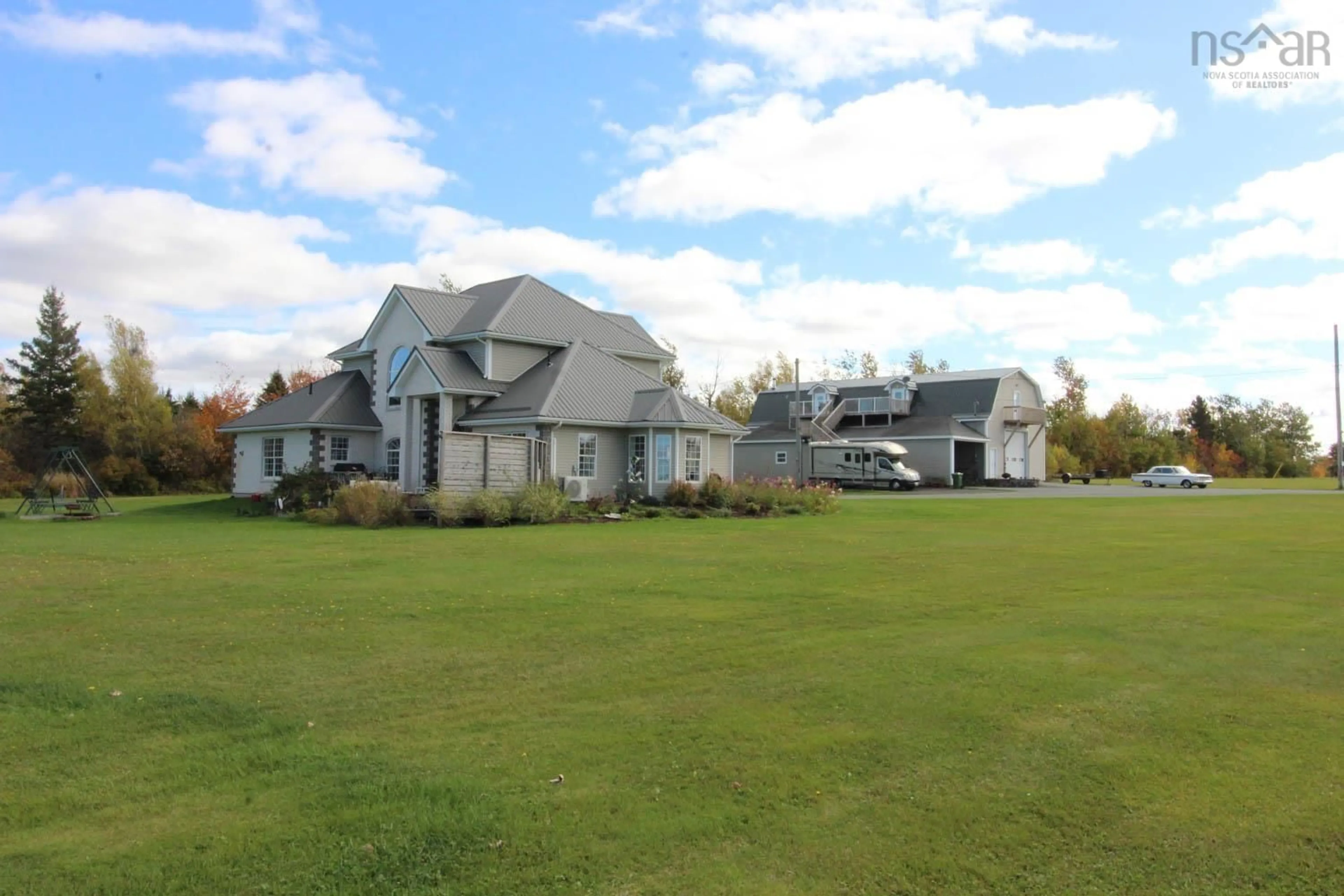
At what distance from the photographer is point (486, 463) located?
2728cm

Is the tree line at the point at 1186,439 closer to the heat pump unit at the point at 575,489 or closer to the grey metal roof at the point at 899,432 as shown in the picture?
the grey metal roof at the point at 899,432

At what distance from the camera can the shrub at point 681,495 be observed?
102 ft

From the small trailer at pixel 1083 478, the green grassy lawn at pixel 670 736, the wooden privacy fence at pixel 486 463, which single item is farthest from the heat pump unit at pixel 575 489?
the small trailer at pixel 1083 478

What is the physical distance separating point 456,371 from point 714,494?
10456 mm

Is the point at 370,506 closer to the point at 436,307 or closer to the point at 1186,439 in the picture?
the point at 436,307

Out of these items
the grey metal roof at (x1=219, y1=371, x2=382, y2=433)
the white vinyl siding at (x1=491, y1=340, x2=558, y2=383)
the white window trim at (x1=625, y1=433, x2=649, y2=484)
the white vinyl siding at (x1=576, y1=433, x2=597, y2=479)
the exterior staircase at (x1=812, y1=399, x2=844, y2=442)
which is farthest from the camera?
the exterior staircase at (x1=812, y1=399, x2=844, y2=442)

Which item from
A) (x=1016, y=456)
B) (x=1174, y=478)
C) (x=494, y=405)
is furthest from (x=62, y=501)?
(x=1174, y=478)

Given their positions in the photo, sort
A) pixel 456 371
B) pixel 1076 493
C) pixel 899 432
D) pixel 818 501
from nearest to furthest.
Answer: pixel 818 501 → pixel 456 371 → pixel 1076 493 → pixel 899 432

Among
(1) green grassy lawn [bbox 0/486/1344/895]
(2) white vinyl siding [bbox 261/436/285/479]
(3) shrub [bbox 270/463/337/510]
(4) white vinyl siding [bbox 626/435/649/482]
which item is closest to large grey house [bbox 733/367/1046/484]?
→ (4) white vinyl siding [bbox 626/435/649/482]

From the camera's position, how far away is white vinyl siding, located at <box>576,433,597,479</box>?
32.8 m

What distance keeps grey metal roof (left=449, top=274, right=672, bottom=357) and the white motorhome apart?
14.9 m

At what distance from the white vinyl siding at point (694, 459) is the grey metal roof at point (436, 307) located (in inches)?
401

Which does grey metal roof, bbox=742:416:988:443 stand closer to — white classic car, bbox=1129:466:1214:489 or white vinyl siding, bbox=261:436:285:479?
white classic car, bbox=1129:466:1214:489

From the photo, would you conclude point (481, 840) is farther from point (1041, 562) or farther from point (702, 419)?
point (702, 419)
